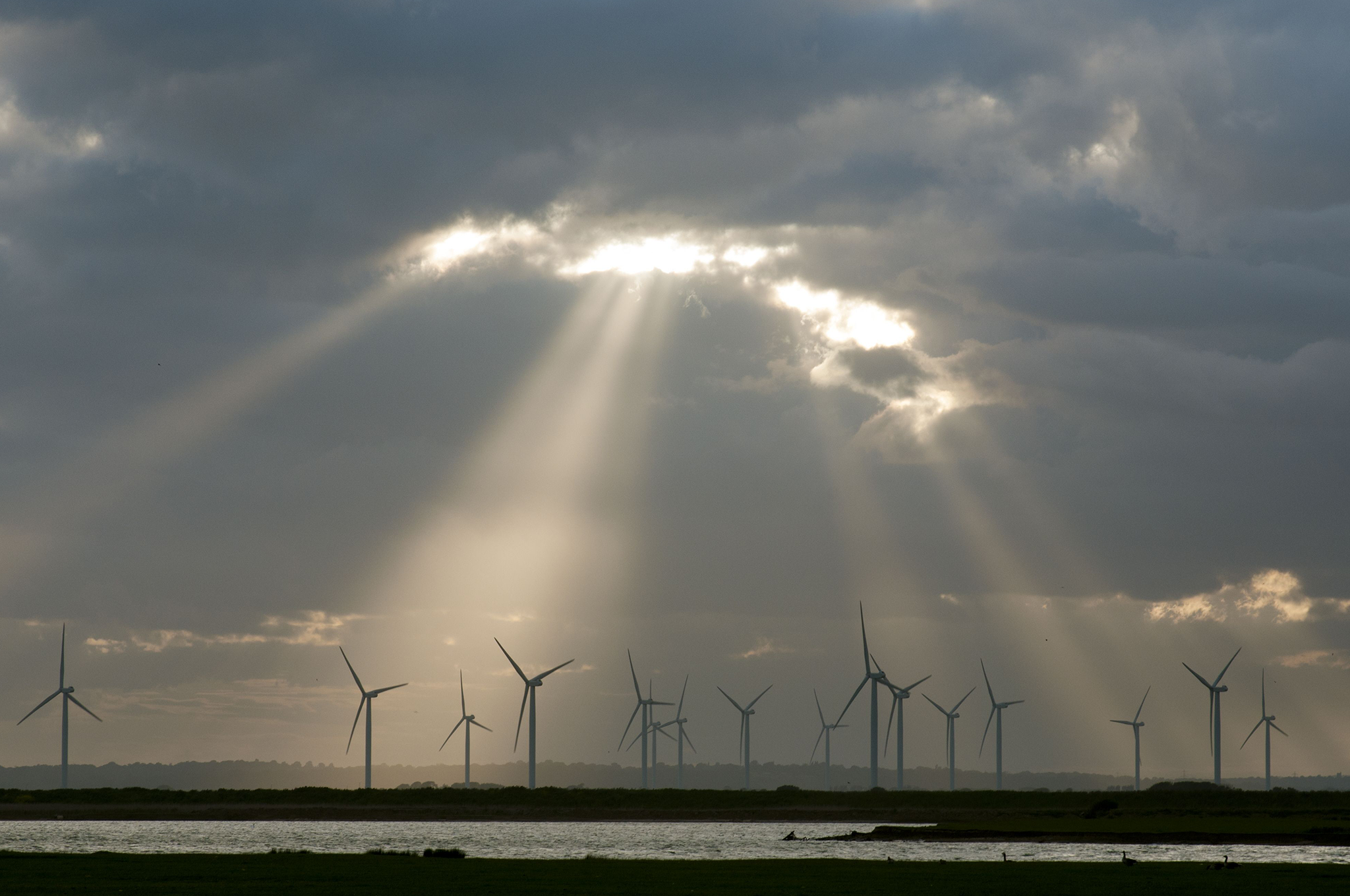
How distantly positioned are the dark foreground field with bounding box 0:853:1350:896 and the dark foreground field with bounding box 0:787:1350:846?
44.7m

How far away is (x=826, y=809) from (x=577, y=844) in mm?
72718

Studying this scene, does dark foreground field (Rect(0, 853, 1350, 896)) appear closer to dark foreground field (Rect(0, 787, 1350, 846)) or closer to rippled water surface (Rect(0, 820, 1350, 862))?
rippled water surface (Rect(0, 820, 1350, 862))

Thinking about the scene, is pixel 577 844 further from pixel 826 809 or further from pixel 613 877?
pixel 826 809

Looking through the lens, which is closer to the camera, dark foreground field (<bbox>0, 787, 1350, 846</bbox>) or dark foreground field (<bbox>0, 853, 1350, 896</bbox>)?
dark foreground field (<bbox>0, 853, 1350, 896</bbox>)

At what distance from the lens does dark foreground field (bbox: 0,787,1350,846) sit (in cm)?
12475

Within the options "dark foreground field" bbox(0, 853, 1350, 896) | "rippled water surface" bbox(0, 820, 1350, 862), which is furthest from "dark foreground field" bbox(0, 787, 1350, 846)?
"dark foreground field" bbox(0, 853, 1350, 896)

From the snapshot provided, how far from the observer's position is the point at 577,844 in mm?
103438

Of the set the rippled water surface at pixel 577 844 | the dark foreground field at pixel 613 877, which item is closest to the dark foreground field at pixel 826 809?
the rippled water surface at pixel 577 844

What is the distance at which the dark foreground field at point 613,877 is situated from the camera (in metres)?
56.8

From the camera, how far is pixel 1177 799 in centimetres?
17275

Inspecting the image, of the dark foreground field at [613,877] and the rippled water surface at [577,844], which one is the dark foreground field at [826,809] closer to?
the rippled water surface at [577,844]

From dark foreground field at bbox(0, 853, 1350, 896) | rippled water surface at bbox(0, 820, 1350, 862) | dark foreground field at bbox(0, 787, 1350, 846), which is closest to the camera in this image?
dark foreground field at bbox(0, 853, 1350, 896)

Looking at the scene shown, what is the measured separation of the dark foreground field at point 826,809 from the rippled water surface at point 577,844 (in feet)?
44.7

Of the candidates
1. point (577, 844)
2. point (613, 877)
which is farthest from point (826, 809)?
point (613, 877)
